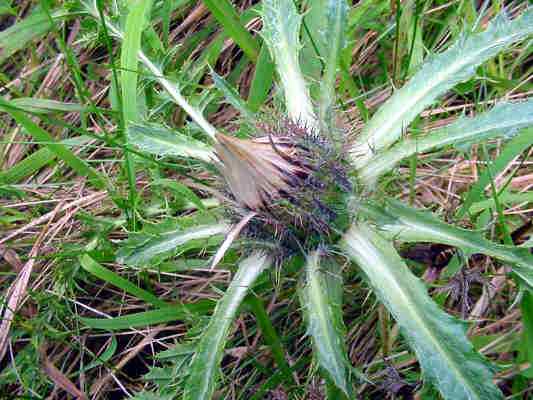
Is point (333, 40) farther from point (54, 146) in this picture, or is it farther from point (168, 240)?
point (54, 146)

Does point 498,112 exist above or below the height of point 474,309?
above

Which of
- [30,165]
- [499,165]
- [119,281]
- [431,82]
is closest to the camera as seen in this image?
[431,82]

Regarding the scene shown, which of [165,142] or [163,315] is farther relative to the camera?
[163,315]

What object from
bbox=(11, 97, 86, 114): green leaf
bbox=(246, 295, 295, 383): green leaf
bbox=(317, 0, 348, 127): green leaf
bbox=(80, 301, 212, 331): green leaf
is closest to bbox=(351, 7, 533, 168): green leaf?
bbox=(317, 0, 348, 127): green leaf

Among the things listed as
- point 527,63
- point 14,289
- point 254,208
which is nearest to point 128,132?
point 254,208

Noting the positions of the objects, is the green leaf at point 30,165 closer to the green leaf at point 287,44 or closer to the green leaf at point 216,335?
the green leaf at point 287,44

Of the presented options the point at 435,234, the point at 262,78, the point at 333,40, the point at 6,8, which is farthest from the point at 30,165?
the point at 435,234

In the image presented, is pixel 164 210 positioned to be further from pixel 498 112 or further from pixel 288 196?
pixel 498 112
